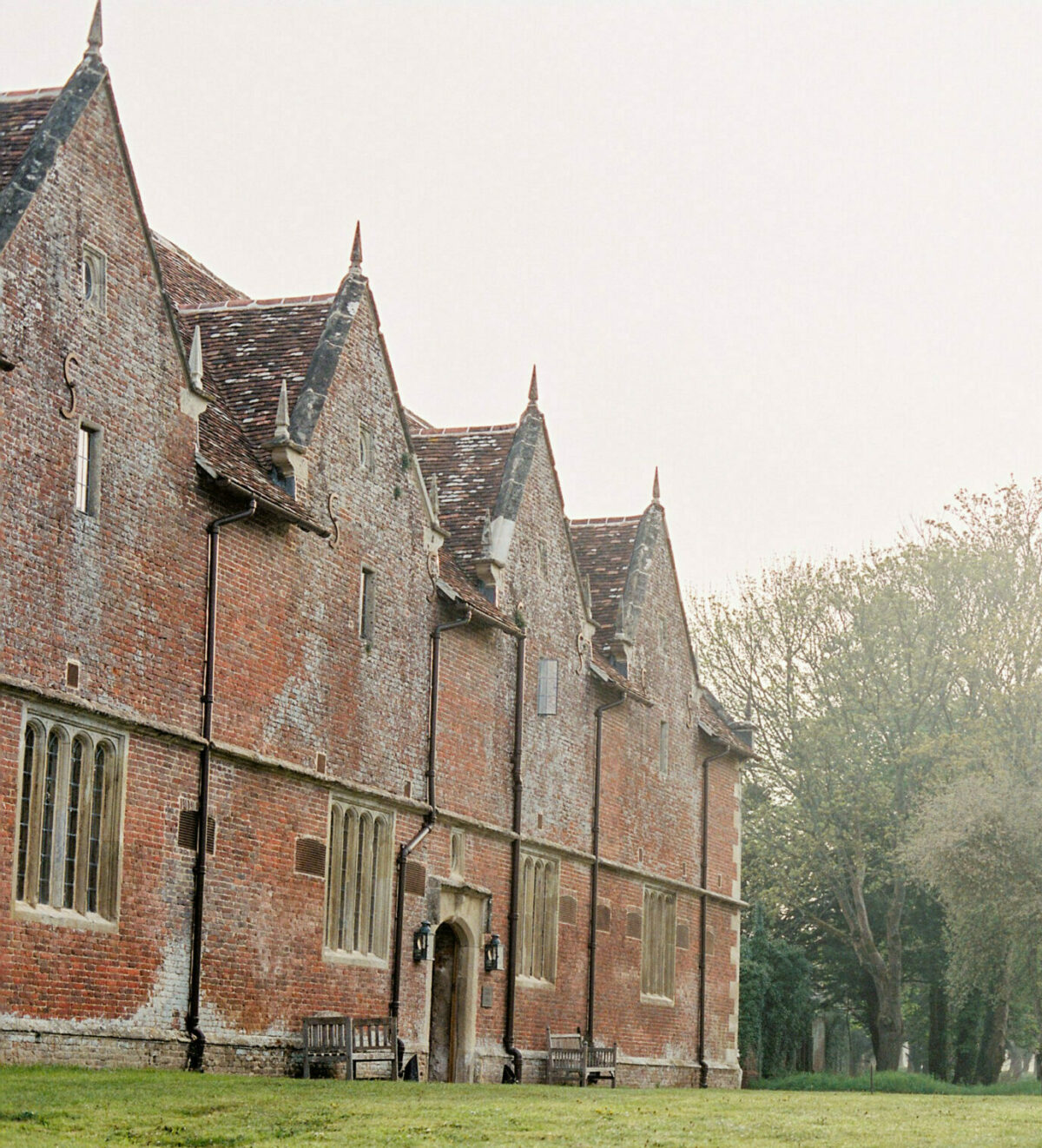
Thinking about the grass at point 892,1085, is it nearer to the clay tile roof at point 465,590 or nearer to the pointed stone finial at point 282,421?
the clay tile roof at point 465,590

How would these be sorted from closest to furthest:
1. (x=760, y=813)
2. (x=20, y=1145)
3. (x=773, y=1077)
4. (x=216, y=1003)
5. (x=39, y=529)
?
(x=20, y=1145) → (x=39, y=529) → (x=216, y=1003) → (x=773, y=1077) → (x=760, y=813)

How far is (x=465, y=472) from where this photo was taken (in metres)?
34.9

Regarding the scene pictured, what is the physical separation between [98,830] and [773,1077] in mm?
35718

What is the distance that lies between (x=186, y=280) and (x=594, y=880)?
536 inches

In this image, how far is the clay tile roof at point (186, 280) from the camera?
30031 millimetres

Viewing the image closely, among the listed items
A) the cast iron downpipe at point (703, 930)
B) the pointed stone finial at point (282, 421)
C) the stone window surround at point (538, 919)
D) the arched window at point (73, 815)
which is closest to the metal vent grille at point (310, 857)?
the arched window at point (73, 815)

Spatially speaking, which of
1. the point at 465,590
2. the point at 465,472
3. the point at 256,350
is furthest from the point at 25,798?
the point at 465,472

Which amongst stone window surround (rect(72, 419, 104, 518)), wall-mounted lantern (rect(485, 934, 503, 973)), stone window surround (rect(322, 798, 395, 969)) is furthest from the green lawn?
wall-mounted lantern (rect(485, 934, 503, 973))

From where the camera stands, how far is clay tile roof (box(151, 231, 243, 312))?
30.0 metres

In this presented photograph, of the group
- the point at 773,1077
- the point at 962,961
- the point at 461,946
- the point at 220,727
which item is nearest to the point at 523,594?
the point at 461,946

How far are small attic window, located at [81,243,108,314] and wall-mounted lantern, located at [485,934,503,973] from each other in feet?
45.1

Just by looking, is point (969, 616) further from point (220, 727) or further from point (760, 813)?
point (220, 727)

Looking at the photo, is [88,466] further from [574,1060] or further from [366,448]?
[574,1060]

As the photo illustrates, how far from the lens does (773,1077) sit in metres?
53.4
